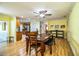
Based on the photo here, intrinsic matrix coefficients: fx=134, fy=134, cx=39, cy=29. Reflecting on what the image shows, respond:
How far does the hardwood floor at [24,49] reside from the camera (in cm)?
251

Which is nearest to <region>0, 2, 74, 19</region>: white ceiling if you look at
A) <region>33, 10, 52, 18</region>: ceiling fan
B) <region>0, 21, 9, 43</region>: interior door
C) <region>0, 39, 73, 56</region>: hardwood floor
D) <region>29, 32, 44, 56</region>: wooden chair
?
<region>33, 10, 52, 18</region>: ceiling fan

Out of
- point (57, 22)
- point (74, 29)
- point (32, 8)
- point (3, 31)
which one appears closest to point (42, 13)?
point (32, 8)

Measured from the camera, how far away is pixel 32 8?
254 cm

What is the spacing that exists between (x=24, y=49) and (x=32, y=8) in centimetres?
81

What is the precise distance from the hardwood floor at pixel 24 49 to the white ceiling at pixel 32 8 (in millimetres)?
555

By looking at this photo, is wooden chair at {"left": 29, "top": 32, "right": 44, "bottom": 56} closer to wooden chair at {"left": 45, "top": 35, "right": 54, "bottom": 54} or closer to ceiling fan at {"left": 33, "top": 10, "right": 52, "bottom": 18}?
wooden chair at {"left": 45, "top": 35, "right": 54, "bottom": 54}

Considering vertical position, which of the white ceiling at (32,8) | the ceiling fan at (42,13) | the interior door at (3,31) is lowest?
the interior door at (3,31)

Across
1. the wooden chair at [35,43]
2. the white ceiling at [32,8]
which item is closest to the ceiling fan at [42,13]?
the white ceiling at [32,8]

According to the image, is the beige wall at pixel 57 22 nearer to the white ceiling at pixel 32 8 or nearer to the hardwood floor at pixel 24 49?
the white ceiling at pixel 32 8

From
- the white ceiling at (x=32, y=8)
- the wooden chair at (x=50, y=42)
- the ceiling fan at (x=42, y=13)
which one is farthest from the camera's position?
the wooden chair at (x=50, y=42)

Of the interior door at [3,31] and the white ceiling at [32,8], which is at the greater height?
the white ceiling at [32,8]

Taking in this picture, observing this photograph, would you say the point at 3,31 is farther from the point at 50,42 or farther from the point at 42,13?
the point at 50,42

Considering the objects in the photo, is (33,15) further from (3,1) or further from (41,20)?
(3,1)

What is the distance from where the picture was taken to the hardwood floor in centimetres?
251
